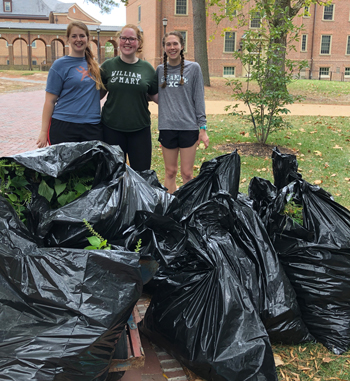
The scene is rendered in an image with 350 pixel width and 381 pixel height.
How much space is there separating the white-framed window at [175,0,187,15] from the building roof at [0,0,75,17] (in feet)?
109

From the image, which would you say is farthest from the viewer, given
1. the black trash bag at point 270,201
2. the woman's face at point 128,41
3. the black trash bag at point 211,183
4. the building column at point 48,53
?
the building column at point 48,53

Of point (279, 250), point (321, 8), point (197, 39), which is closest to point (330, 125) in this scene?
point (197, 39)

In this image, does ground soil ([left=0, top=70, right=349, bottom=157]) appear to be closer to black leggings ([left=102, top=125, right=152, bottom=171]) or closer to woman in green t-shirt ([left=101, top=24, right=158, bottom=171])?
black leggings ([left=102, top=125, right=152, bottom=171])

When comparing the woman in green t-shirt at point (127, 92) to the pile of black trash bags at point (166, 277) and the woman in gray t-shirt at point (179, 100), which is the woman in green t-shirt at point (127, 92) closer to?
the woman in gray t-shirt at point (179, 100)

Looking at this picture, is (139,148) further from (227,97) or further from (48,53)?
(48,53)

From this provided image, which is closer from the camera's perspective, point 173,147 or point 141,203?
point 141,203

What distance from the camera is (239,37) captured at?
3591cm

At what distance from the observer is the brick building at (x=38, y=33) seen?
44.0 meters

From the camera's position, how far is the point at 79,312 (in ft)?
5.08

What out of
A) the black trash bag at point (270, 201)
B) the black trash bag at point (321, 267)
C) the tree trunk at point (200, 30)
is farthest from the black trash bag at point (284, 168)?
the tree trunk at point (200, 30)

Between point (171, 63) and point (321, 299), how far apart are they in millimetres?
2348

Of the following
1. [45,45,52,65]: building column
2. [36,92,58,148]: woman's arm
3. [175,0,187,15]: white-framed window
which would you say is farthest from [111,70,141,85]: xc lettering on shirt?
[45,45,52,65]: building column

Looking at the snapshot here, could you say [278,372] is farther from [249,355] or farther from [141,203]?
[141,203]

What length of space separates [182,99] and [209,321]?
2.22 m
